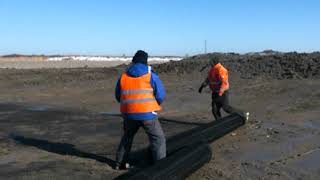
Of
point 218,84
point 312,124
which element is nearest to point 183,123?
point 218,84

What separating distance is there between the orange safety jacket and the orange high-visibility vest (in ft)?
16.5

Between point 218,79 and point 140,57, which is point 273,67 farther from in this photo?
point 140,57

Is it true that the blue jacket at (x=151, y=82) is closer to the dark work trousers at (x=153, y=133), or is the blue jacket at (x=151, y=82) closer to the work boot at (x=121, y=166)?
the dark work trousers at (x=153, y=133)

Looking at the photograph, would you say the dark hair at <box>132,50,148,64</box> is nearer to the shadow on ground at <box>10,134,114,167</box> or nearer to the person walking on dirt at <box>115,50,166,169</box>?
the person walking on dirt at <box>115,50,166,169</box>

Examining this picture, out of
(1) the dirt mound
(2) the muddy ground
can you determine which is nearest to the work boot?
(2) the muddy ground

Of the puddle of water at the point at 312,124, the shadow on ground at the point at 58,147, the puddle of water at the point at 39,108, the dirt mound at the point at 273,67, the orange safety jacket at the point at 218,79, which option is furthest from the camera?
the dirt mound at the point at 273,67

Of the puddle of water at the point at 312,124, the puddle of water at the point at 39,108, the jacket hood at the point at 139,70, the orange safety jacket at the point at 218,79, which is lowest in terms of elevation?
the puddle of water at the point at 39,108

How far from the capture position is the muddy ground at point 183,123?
966cm

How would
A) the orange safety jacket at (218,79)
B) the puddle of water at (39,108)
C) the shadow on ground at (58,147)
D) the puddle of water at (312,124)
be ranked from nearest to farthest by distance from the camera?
the shadow on ground at (58,147), the orange safety jacket at (218,79), the puddle of water at (312,124), the puddle of water at (39,108)

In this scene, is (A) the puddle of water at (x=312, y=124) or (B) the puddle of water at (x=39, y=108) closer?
(A) the puddle of water at (x=312, y=124)

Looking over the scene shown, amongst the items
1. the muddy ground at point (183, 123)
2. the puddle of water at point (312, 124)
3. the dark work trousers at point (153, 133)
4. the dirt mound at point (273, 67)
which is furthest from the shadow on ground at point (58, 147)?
the dirt mound at point (273, 67)

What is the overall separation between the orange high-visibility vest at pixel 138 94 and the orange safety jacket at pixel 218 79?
16.5 feet

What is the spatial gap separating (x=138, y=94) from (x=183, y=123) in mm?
7275

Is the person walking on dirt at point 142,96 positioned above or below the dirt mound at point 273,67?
above
